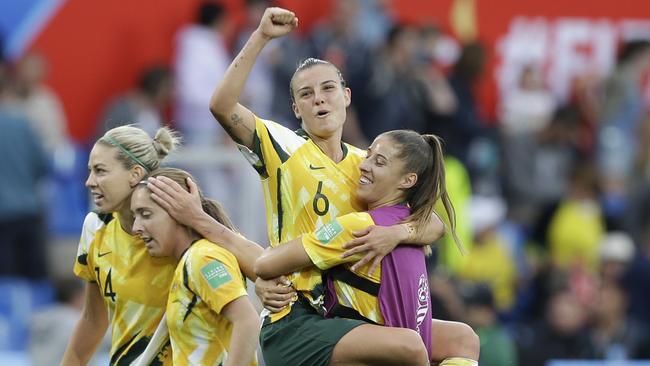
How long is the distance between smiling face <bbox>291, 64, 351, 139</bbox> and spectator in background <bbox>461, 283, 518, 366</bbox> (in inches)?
173

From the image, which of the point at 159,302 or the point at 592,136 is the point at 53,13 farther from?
the point at 159,302

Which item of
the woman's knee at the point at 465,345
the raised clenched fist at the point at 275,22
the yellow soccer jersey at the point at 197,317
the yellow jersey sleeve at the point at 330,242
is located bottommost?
the woman's knee at the point at 465,345

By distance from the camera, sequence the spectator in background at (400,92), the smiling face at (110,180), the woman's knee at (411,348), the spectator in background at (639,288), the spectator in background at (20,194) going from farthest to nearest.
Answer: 1. the spectator in background at (639,288)
2. the spectator in background at (400,92)
3. the spectator in background at (20,194)
4. the smiling face at (110,180)
5. the woman's knee at (411,348)

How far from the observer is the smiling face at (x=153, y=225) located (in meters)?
6.51

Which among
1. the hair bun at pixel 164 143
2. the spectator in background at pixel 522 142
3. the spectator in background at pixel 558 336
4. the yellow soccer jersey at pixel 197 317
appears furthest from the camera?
the spectator in background at pixel 522 142

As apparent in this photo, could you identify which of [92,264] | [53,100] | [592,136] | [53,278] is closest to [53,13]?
[53,100]

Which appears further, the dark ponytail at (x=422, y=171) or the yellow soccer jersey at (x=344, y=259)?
the dark ponytail at (x=422, y=171)

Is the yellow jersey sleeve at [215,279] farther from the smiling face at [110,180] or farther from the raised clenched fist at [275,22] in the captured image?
the raised clenched fist at [275,22]

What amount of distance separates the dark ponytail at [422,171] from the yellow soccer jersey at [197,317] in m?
0.88

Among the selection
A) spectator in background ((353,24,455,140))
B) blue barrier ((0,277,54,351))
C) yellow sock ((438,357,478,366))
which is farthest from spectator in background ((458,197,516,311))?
yellow sock ((438,357,478,366))

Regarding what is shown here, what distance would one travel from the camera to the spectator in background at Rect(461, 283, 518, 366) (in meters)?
10.8

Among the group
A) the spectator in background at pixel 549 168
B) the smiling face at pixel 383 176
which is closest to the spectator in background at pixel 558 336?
the spectator in background at pixel 549 168

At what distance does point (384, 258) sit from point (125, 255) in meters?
1.26

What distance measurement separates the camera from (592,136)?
16.5 meters
